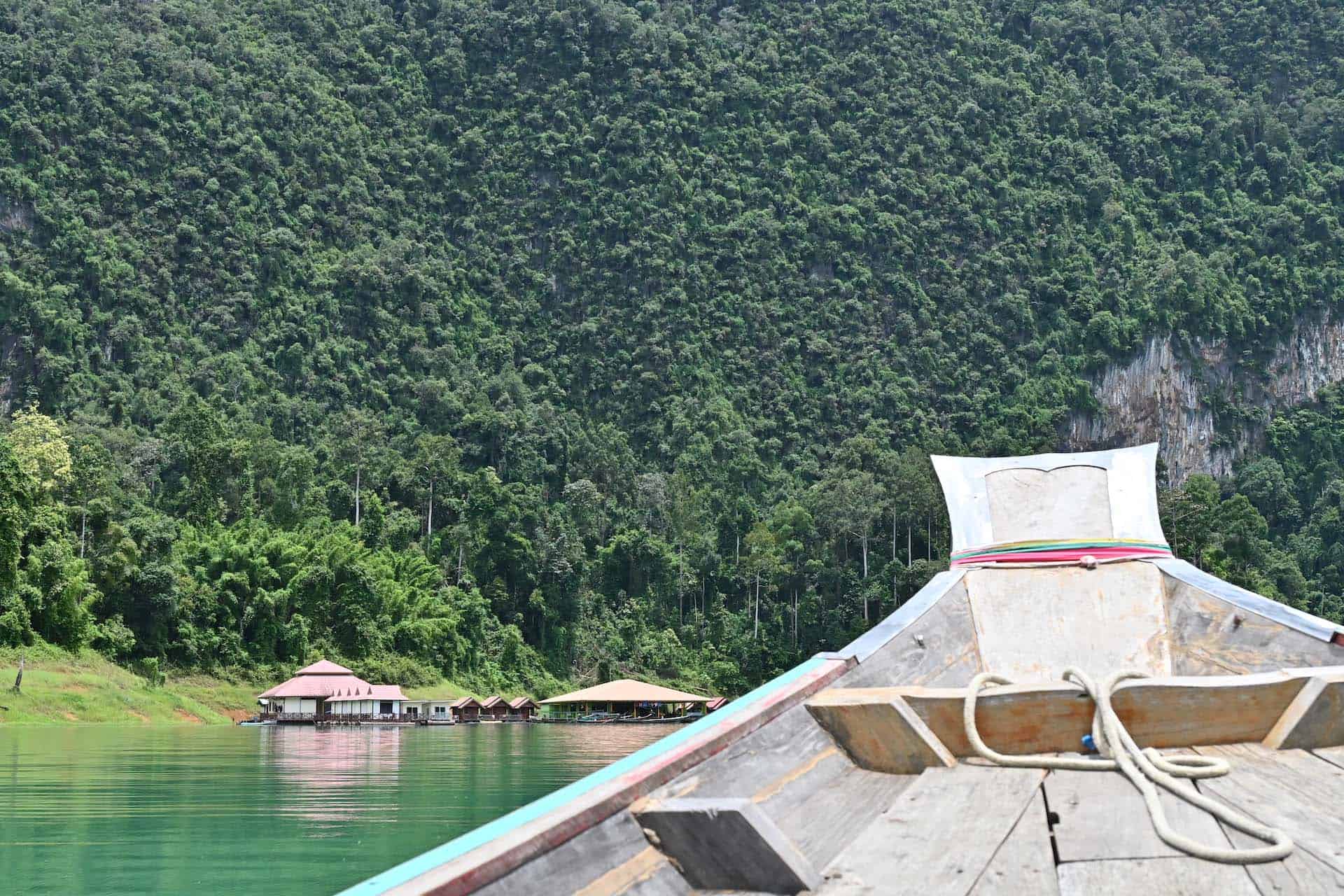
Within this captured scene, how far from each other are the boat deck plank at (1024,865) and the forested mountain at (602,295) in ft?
106

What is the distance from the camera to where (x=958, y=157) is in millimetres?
91188

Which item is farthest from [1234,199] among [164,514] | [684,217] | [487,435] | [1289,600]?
[164,514]

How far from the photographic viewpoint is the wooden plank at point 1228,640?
18.4 feet

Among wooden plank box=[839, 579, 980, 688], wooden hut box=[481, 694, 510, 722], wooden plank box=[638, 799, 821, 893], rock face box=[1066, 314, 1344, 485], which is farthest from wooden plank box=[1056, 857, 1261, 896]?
rock face box=[1066, 314, 1344, 485]

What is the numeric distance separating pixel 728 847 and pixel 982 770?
1356mm

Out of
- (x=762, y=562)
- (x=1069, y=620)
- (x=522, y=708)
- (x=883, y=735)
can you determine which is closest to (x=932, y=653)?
(x=1069, y=620)

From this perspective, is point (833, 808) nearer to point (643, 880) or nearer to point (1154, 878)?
point (643, 880)

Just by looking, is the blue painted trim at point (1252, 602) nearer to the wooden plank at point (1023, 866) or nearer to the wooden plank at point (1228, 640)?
the wooden plank at point (1228, 640)

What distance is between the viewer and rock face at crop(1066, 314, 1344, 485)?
7631 cm

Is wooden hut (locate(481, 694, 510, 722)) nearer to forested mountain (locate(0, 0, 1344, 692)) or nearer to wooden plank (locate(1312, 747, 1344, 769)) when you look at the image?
forested mountain (locate(0, 0, 1344, 692))

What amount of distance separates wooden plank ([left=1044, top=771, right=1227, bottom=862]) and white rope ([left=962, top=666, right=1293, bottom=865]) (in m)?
0.03

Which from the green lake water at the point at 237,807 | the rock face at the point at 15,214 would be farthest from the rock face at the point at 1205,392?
the green lake water at the point at 237,807

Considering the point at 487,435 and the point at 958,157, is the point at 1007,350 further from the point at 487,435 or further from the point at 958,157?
the point at 487,435

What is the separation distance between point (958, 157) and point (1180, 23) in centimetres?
2150
